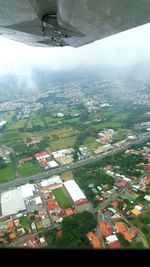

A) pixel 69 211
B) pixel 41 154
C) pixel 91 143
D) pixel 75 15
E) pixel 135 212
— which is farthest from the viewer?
pixel 91 143

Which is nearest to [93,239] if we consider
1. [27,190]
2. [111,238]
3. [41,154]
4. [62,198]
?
[111,238]

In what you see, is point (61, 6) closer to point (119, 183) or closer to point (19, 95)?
point (119, 183)

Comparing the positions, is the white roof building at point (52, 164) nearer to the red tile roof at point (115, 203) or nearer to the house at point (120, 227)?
the red tile roof at point (115, 203)

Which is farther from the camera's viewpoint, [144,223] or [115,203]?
Result: [115,203]

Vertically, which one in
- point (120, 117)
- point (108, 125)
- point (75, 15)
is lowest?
point (108, 125)

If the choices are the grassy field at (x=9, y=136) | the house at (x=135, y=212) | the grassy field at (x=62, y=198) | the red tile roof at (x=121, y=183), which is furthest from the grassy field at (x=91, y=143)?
the house at (x=135, y=212)

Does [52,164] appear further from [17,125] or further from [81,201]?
[17,125]
